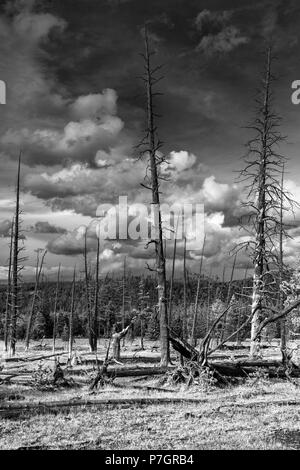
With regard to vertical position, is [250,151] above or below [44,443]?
above

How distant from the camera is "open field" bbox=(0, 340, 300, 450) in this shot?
8336 mm

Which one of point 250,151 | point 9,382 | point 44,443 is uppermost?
point 250,151

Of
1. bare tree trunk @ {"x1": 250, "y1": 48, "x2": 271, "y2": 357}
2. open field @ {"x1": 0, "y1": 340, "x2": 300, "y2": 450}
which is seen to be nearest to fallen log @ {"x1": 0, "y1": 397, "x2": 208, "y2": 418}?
open field @ {"x1": 0, "y1": 340, "x2": 300, "y2": 450}

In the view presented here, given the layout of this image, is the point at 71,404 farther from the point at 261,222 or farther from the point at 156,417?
the point at 261,222

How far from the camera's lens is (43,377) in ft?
49.4

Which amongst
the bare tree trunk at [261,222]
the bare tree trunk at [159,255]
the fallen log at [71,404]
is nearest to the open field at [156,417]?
the fallen log at [71,404]

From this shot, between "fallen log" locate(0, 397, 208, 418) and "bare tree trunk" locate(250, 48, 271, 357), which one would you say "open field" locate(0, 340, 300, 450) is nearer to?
"fallen log" locate(0, 397, 208, 418)

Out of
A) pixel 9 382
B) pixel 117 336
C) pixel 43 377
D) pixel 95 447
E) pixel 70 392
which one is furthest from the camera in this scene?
pixel 117 336

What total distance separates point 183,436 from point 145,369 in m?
7.95

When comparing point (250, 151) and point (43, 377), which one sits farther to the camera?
point (250, 151)

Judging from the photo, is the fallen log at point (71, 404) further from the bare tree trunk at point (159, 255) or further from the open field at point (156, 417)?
the bare tree trunk at point (159, 255)
